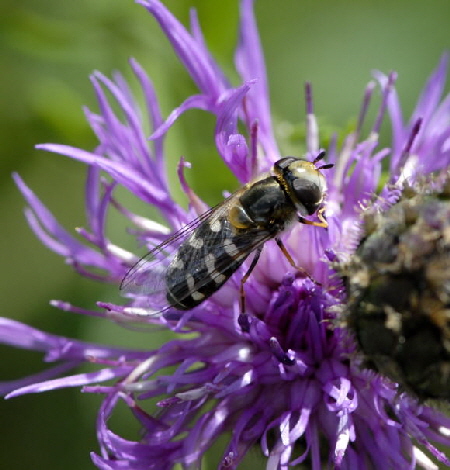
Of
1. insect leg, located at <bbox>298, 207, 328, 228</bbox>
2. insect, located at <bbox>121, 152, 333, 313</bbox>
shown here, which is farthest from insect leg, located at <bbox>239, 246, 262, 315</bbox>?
insect leg, located at <bbox>298, 207, 328, 228</bbox>

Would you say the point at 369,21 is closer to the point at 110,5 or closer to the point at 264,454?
the point at 110,5

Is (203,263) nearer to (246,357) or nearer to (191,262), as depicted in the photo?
(191,262)

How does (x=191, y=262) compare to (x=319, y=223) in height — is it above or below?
above

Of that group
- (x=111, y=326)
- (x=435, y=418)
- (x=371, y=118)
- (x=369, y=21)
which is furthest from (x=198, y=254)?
(x=369, y=21)

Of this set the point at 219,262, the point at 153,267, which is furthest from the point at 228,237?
the point at 153,267

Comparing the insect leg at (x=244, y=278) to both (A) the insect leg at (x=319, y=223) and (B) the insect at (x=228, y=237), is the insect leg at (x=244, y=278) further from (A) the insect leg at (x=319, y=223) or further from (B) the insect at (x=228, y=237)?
(A) the insect leg at (x=319, y=223)

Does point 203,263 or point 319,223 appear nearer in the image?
point 203,263
